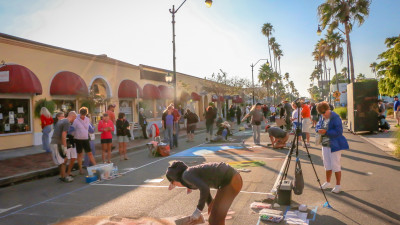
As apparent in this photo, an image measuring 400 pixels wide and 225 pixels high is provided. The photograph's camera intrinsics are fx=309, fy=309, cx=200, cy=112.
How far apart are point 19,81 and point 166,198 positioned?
37.0 feet

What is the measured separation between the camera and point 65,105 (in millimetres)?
18094

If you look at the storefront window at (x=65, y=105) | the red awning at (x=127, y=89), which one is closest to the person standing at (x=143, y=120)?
the storefront window at (x=65, y=105)

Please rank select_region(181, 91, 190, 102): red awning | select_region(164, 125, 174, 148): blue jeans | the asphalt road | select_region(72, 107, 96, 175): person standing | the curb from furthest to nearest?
select_region(181, 91, 190, 102): red awning < select_region(164, 125, 174, 148): blue jeans < select_region(72, 107, 96, 175): person standing < the curb < the asphalt road

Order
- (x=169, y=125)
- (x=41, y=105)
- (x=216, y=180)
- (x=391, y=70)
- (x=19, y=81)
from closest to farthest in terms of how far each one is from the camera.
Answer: (x=216, y=180)
(x=391, y=70)
(x=169, y=125)
(x=19, y=81)
(x=41, y=105)

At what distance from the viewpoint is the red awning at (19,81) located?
13627 mm

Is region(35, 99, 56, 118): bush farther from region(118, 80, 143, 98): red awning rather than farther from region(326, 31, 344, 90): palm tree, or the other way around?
region(326, 31, 344, 90): palm tree

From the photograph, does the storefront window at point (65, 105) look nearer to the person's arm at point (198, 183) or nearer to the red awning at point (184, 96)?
the red awning at point (184, 96)

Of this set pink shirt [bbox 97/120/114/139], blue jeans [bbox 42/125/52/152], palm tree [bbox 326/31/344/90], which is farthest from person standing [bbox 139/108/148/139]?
palm tree [bbox 326/31/344/90]

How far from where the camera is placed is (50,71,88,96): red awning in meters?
16.8

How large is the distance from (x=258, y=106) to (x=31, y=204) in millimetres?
10062

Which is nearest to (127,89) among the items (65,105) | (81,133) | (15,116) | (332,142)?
(65,105)

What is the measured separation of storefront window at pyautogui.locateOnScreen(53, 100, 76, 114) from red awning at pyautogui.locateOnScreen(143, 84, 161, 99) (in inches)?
296

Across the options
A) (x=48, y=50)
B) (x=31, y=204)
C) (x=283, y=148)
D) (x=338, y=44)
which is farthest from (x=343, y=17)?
(x=31, y=204)

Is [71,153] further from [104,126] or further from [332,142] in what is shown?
[332,142]
